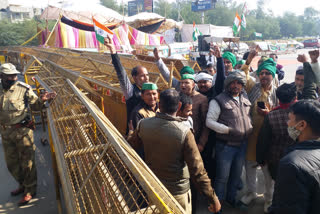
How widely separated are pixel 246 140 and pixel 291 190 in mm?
1629

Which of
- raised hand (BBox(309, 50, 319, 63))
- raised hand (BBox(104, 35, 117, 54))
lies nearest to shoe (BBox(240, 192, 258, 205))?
raised hand (BBox(309, 50, 319, 63))

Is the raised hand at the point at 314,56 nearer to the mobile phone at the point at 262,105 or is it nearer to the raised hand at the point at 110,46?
the mobile phone at the point at 262,105

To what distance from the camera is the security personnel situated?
322 cm

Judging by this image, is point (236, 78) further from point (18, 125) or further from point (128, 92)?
point (18, 125)

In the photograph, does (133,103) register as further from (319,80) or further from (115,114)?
(319,80)

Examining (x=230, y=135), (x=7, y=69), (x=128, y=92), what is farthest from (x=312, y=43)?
(x=7, y=69)

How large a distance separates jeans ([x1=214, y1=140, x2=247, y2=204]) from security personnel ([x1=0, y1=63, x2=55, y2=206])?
2382mm

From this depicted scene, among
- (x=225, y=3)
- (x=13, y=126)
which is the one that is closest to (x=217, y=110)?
(x=13, y=126)

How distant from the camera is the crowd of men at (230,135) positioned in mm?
1366

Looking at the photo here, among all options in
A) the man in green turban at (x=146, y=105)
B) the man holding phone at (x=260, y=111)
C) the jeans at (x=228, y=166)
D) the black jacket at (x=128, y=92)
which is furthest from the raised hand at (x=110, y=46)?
the man holding phone at (x=260, y=111)

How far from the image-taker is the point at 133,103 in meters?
2.97

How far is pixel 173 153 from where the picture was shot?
6.10 ft

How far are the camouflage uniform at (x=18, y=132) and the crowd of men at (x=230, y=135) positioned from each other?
145 cm

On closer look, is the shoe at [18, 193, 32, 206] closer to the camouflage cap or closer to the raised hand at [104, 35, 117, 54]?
the camouflage cap
